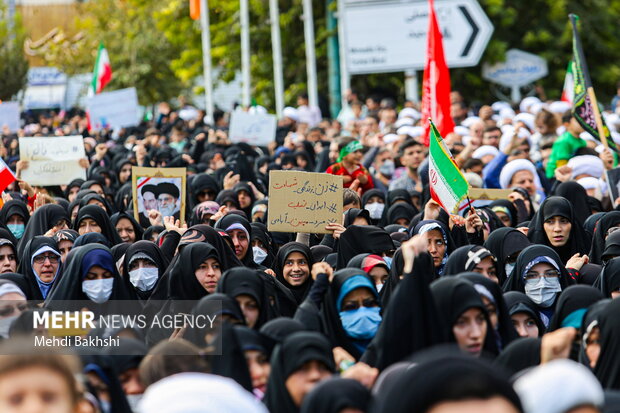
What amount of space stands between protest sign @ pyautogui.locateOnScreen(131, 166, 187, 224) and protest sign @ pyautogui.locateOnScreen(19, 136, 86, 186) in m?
1.96

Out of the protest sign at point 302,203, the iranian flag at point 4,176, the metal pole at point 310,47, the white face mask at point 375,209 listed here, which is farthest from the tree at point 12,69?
the protest sign at point 302,203

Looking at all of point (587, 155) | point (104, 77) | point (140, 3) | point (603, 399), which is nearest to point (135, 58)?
point (140, 3)

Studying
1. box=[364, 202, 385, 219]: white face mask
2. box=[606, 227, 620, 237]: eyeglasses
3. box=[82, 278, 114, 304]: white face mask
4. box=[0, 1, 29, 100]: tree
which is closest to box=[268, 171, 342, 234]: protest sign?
box=[82, 278, 114, 304]: white face mask

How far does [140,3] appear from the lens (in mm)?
29109

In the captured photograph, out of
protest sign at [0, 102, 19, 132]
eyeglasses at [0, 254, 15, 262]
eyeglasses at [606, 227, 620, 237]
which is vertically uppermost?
protest sign at [0, 102, 19, 132]

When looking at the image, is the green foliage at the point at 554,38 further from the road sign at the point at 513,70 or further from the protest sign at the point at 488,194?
the protest sign at the point at 488,194

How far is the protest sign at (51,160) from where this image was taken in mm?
11070

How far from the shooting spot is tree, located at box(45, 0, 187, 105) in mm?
30516

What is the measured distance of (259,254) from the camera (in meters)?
8.32

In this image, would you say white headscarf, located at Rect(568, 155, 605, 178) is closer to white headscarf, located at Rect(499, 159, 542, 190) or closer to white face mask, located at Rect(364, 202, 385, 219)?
white headscarf, located at Rect(499, 159, 542, 190)

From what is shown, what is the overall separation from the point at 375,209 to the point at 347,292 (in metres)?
4.25

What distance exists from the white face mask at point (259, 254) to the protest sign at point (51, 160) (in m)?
3.39

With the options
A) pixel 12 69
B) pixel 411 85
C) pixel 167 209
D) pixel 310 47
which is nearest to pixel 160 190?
pixel 167 209

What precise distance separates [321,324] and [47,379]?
8.02 feet
